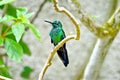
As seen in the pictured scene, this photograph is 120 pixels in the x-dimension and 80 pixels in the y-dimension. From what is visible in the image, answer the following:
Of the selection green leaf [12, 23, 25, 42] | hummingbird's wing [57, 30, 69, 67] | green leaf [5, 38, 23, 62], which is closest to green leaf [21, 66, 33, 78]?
green leaf [5, 38, 23, 62]

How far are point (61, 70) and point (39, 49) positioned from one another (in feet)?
0.65

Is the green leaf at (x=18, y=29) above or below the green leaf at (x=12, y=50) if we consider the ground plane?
above

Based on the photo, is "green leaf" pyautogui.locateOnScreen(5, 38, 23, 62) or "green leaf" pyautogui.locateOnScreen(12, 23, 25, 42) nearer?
"green leaf" pyautogui.locateOnScreen(12, 23, 25, 42)

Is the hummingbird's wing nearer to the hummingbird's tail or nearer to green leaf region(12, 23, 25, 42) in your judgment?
the hummingbird's tail

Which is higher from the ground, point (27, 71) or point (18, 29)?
point (18, 29)

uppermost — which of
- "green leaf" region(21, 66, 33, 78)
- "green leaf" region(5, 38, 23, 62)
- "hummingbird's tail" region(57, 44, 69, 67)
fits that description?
"hummingbird's tail" region(57, 44, 69, 67)

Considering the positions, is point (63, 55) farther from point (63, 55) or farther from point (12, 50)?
point (12, 50)

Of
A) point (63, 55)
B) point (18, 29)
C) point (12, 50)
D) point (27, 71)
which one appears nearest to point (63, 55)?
point (63, 55)

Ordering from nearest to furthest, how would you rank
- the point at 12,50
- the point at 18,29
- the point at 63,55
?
the point at 63,55 → the point at 18,29 → the point at 12,50

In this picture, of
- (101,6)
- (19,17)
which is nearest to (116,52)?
(101,6)

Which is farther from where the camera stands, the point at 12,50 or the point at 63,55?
the point at 12,50

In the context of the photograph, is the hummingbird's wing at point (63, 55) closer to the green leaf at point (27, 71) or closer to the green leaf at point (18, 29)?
the green leaf at point (18, 29)

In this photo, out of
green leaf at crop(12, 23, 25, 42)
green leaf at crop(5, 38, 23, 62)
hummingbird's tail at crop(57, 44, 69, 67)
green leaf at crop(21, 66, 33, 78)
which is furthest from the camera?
green leaf at crop(21, 66, 33, 78)

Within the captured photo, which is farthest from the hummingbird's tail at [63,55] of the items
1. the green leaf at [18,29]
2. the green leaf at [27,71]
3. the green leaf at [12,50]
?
the green leaf at [27,71]
